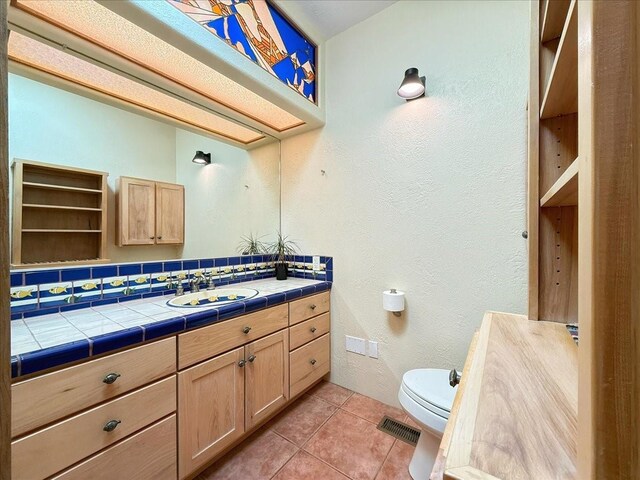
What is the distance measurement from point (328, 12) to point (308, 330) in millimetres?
2215

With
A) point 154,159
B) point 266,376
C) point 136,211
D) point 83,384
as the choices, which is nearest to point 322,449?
point 266,376

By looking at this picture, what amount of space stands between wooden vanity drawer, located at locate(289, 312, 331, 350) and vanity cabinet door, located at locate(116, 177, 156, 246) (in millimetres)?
1042

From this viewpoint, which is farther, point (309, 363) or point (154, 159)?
point (309, 363)

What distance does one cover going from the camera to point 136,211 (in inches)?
57.8

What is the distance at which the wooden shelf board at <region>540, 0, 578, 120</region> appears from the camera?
1.83 ft

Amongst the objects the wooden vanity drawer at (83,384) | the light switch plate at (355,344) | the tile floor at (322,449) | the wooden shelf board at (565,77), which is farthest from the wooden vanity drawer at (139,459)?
the wooden shelf board at (565,77)

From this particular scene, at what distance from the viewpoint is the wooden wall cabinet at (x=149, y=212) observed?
1.42 metres

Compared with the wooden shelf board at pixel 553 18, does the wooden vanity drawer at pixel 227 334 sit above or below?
below

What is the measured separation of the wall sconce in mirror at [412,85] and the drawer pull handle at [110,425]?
2048 millimetres

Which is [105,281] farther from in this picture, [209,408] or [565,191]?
[565,191]

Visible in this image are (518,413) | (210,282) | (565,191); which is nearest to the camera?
(518,413)

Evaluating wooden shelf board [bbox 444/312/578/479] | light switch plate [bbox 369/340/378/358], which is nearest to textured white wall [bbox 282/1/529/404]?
light switch plate [bbox 369/340/378/358]

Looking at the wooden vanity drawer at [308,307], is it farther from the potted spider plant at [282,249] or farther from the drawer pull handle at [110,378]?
the drawer pull handle at [110,378]

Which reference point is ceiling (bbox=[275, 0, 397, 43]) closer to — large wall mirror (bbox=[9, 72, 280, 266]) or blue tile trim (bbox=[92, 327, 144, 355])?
large wall mirror (bbox=[9, 72, 280, 266])
